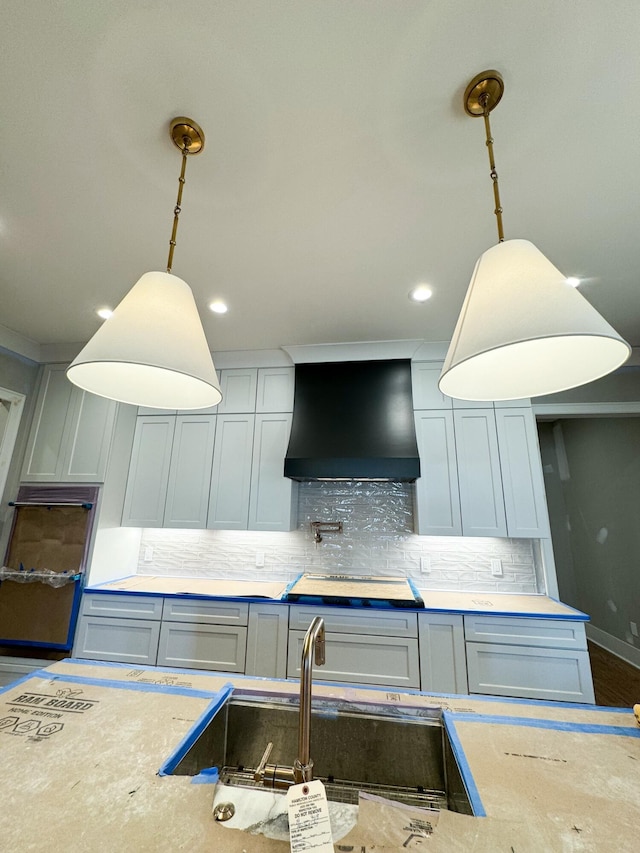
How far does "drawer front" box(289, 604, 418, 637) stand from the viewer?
2.20 m

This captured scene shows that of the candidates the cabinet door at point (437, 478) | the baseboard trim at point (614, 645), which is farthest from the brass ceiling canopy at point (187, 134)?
the baseboard trim at point (614, 645)

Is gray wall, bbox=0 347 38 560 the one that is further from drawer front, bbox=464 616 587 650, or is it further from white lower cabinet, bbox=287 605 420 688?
drawer front, bbox=464 616 587 650

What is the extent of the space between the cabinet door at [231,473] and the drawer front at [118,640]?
0.82m

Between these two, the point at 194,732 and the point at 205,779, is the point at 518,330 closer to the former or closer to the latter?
the point at 205,779

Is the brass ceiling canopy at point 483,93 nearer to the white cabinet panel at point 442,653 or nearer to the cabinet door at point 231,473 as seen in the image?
the cabinet door at point 231,473

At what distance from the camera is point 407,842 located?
0.61 meters

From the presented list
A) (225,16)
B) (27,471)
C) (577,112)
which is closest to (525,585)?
(577,112)

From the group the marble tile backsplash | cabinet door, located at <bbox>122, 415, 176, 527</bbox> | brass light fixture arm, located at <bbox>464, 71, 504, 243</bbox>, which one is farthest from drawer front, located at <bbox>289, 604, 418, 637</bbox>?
brass light fixture arm, located at <bbox>464, 71, 504, 243</bbox>

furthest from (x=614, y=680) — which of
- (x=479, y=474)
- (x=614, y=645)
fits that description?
(x=479, y=474)

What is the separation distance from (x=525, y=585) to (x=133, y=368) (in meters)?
2.99

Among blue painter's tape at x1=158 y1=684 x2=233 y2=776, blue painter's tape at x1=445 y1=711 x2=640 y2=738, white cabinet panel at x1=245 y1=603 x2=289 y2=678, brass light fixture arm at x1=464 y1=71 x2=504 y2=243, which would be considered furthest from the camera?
white cabinet panel at x1=245 y1=603 x2=289 y2=678

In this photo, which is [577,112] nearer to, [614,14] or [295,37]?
[614,14]

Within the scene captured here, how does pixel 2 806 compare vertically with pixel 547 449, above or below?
below

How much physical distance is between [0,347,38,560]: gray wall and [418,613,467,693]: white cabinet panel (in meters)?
3.15
